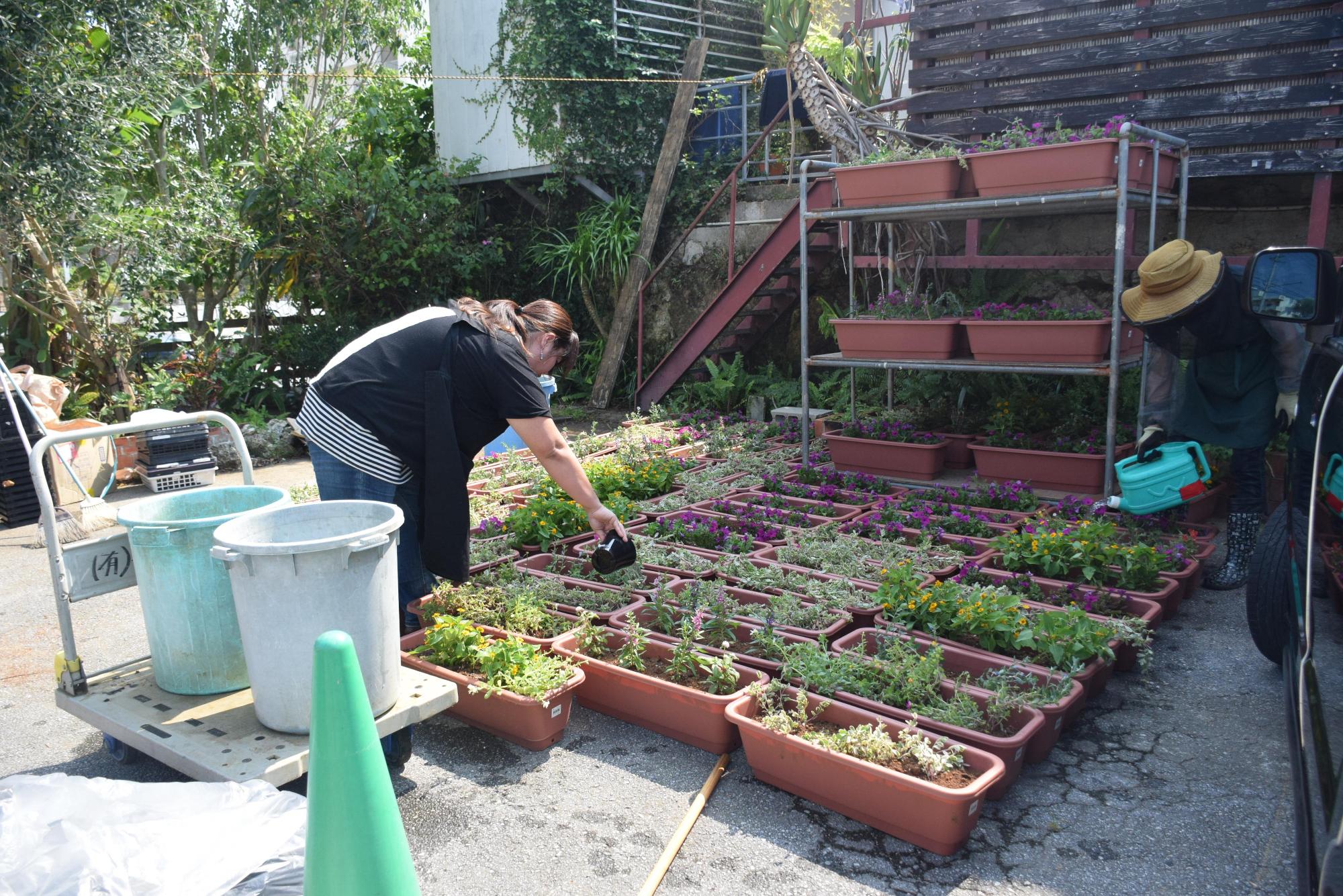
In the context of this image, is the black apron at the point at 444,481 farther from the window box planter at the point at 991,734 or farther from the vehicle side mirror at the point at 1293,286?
the vehicle side mirror at the point at 1293,286

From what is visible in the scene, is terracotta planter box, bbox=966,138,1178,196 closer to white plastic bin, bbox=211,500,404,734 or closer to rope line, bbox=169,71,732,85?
white plastic bin, bbox=211,500,404,734

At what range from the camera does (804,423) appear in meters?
6.96

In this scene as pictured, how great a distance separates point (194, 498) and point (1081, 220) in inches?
281

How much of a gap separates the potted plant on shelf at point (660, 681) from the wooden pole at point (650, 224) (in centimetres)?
701

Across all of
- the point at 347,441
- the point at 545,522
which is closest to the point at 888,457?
the point at 545,522

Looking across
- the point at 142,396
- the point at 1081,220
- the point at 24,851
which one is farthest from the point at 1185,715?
the point at 142,396

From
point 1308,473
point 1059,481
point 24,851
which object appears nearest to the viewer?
point 24,851

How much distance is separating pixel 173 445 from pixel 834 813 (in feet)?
21.7

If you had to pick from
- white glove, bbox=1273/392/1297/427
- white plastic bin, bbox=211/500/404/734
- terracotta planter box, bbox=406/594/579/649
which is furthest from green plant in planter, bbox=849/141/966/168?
white plastic bin, bbox=211/500/404/734

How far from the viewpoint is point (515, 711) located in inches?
135

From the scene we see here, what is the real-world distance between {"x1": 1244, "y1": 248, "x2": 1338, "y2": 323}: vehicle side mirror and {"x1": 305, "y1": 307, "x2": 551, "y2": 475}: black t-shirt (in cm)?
267

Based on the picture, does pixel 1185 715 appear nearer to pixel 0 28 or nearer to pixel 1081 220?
pixel 1081 220

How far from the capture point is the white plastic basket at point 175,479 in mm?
7566

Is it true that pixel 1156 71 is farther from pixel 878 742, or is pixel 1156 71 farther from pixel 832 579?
pixel 878 742
